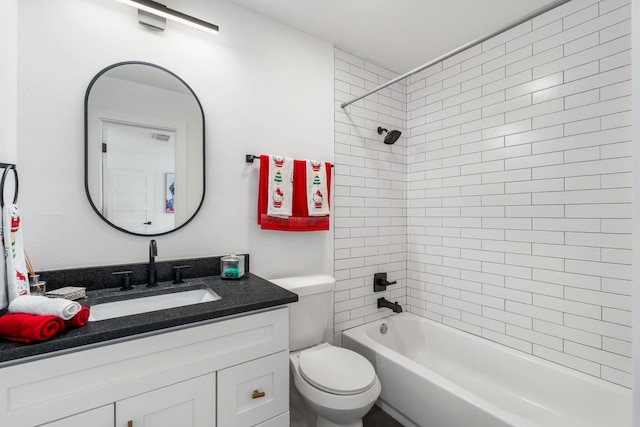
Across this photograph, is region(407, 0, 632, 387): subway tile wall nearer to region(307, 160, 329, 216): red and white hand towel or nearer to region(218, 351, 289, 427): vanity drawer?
region(307, 160, 329, 216): red and white hand towel

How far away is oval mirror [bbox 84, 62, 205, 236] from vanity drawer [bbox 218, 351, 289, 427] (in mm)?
847

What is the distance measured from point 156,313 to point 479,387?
2.12m

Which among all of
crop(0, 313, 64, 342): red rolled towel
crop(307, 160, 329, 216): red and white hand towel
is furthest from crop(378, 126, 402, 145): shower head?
crop(0, 313, 64, 342): red rolled towel

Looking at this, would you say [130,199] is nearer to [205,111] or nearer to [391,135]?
[205,111]

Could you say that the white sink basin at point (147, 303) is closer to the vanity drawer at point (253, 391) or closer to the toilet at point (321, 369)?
the vanity drawer at point (253, 391)

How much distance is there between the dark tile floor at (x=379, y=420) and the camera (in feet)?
5.91

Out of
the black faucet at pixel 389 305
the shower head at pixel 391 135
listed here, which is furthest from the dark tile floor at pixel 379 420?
the shower head at pixel 391 135

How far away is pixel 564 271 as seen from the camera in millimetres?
1688

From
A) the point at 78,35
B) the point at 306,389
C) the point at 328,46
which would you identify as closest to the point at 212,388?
the point at 306,389

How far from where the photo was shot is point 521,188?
1.87m

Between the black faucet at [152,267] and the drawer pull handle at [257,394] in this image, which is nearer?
the drawer pull handle at [257,394]

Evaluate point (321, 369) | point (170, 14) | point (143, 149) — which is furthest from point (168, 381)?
point (170, 14)

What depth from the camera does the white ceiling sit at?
5.71 feet

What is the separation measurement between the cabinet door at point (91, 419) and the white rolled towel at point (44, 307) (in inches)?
11.5
